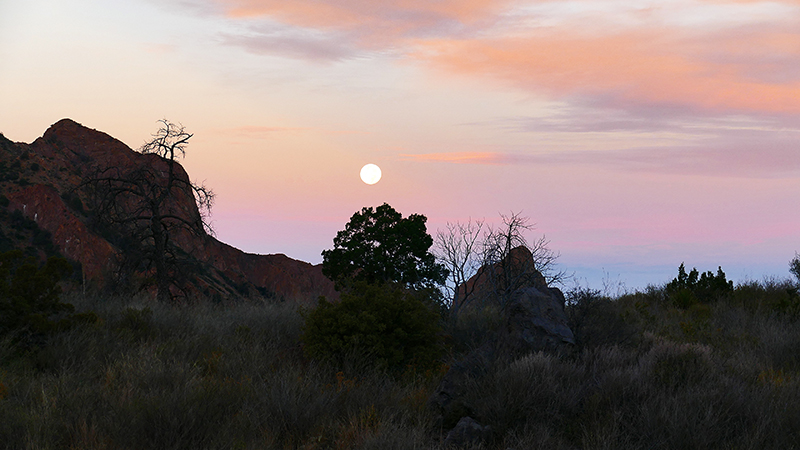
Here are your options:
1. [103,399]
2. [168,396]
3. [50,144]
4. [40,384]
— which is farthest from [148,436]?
[50,144]

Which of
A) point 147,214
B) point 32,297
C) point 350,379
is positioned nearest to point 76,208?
point 147,214

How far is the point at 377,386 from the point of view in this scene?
960cm

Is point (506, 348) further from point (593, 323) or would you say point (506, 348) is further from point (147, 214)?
point (147, 214)

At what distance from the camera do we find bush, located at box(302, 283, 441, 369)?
1112cm

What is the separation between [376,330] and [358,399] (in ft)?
8.51

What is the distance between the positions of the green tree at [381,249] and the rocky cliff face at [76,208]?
24.8 meters

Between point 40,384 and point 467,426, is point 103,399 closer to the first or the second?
point 40,384

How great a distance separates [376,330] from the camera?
A: 11422 millimetres

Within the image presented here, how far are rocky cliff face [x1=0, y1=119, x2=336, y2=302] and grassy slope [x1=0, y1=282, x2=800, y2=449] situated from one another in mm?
44715

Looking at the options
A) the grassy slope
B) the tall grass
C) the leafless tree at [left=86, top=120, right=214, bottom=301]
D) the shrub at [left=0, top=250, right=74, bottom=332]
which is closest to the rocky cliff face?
the leafless tree at [left=86, top=120, right=214, bottom=301]

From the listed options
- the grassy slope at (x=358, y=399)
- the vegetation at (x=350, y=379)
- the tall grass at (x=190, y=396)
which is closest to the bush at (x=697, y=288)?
the vegetation at (x=350, y=379)

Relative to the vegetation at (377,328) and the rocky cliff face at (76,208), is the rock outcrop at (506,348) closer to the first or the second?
the vegetation at (377,328)

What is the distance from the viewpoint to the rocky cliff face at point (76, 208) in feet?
236

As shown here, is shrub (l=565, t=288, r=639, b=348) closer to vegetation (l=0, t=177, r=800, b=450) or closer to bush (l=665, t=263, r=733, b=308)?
vegetation (l=0, t=177, r=800, b=450)
